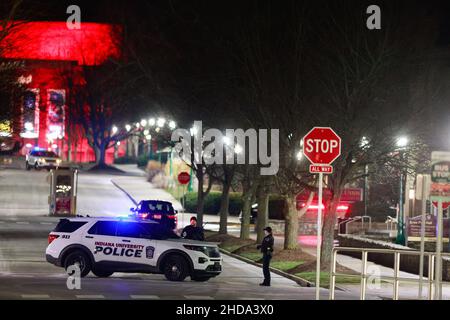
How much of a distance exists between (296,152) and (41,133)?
8542 centimetres

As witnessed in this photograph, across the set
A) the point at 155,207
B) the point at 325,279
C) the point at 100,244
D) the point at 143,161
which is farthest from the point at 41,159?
the point at 100,244

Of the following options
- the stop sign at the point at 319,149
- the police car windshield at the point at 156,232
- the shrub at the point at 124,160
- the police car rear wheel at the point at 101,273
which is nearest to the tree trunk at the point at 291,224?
the police car windshield at the point at 156,232

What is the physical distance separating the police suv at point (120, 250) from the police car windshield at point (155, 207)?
1787 centimetres

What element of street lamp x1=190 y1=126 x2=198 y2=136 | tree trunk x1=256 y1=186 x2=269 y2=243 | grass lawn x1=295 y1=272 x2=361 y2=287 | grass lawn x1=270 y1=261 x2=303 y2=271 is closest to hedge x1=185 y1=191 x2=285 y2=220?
street lamp x1=190 y1=126 x2=198 y2=136

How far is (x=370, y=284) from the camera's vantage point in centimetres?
2866

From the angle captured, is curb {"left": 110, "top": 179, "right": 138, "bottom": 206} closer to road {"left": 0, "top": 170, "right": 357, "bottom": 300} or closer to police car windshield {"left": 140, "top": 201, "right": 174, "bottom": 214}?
road {"left": 0, "top": 170, "right": 357, "bottom": 300}

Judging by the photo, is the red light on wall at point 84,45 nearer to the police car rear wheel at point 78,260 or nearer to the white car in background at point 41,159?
the white car in background at point 41,159

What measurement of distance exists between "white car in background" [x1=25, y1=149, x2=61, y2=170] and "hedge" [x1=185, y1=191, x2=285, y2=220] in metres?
22.4

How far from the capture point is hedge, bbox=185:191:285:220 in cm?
6012

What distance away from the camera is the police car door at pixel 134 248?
2650 centimetres

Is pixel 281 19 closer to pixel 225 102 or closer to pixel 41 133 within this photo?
pixel 225 102

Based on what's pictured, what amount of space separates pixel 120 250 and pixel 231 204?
3904 centimetres

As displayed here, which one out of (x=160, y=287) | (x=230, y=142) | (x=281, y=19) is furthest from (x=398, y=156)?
(x=230, y=142)

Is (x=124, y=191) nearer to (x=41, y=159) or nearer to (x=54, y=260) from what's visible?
(x=41, y=159)
